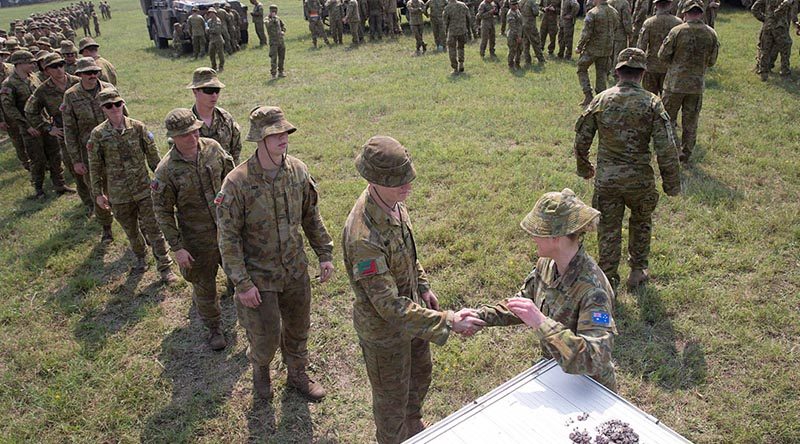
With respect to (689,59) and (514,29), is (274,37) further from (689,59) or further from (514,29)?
(689,59)

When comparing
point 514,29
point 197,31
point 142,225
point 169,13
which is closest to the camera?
point 142,225

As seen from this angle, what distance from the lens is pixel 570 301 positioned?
2.66 metres

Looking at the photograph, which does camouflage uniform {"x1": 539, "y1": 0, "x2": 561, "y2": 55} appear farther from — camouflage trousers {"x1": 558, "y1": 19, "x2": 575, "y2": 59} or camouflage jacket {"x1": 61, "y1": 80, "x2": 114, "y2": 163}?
camouflage jacket {"x1": 61, "y1": 80, "x2": 114, "y2": 163}

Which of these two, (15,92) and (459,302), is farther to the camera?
(15,92)

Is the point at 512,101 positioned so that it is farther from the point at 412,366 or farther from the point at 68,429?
the point at 68,429

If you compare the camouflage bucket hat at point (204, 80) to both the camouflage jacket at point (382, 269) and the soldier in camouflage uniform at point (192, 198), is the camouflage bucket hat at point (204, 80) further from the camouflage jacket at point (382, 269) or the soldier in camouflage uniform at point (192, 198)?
the camouflage jacket at point (382, 269)

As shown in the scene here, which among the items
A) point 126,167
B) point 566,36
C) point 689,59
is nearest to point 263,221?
point 126,167

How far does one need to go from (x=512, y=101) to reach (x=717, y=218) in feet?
18.9

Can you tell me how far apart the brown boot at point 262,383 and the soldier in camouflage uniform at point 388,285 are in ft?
4.22

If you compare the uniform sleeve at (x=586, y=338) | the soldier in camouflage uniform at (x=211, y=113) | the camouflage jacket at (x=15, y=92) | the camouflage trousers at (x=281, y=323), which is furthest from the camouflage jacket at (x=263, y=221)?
the camouflage jacket at (x=15, y=92)

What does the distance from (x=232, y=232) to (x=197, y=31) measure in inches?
710

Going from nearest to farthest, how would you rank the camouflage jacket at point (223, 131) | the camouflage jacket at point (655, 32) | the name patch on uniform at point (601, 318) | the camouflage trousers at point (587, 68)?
the name patch on uniform at point (601, 318)
the camouflage jacket at point (223, 131)
the camouflage jacket at point (655, 32)
the camouflage trousers at point (587, 68)

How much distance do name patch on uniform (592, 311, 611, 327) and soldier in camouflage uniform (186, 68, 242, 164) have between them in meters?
3.92

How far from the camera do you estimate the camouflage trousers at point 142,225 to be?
20.0ft
